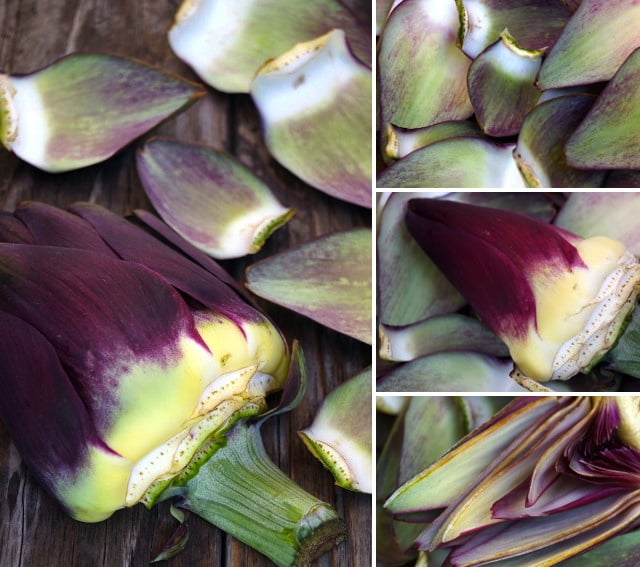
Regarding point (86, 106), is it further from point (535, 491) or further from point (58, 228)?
point (535, 491)

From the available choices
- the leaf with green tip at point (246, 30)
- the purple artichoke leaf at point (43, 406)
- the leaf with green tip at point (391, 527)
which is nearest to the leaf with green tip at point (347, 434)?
→ the leaf with green tip at point (391, 527)

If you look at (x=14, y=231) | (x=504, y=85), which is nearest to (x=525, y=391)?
(x=504, y=85)

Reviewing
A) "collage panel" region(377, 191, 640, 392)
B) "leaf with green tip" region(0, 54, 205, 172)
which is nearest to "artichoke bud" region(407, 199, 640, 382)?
"collage panel" region(377, 191, 640, 392)

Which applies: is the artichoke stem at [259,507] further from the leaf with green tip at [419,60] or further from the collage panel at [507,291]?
the leaf with green tip at [419,60]

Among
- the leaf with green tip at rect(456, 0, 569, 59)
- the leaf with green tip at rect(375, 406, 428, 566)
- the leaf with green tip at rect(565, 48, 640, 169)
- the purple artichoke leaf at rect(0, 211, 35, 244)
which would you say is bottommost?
the leaf with green tip at rect(375, 406, 428, 566)

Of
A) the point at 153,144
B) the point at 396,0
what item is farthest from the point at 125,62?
the point at 396,0

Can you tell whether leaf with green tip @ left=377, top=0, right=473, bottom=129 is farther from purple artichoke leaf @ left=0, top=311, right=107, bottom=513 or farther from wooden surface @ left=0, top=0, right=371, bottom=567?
purple artichoke leaf @ left=0, top=311, right=107, bottom=513
